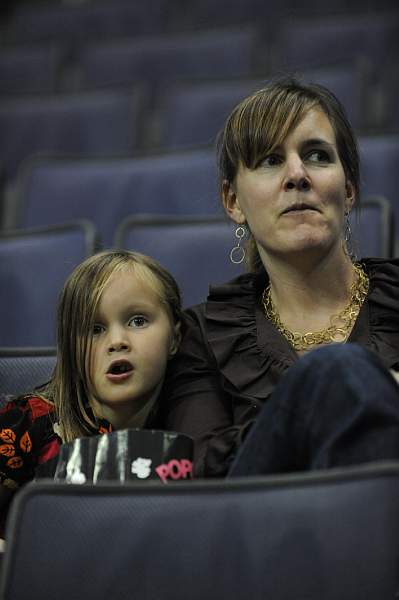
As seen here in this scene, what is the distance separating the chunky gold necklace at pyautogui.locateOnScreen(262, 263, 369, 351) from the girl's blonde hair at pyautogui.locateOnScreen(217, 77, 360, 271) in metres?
0.08

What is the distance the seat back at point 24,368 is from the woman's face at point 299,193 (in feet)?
0.69

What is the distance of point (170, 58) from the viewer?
2004 mm

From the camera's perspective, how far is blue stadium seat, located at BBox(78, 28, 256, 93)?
1.95 metres

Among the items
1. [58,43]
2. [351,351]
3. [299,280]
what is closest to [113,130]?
[58,43]

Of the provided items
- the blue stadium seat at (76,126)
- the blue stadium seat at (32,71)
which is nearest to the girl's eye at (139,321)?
the blue stadium seat at (76,126)

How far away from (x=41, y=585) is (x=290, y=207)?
0.36 metres

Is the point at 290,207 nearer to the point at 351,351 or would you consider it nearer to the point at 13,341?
the point at 351,351

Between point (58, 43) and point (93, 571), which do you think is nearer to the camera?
point (93, 571)

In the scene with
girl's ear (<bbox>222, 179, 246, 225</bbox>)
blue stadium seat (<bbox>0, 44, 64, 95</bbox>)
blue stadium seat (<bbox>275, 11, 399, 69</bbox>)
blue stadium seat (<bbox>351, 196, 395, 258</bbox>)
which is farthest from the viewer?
blue stadium seat (<bbox>0, 44, 64, 95</bbox>)

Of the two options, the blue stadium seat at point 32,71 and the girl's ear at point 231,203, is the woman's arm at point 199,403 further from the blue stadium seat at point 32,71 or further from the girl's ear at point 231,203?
the blue stadium seat at point 32,71

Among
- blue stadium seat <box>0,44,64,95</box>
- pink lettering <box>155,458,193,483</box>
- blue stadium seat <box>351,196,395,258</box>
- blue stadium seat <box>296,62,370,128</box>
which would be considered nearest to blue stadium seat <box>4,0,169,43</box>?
blue stadium seat <box>0,44,64,95</box>

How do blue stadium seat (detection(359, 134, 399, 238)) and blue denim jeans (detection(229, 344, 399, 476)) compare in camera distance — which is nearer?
blue denim jeans (detection(229, 344, 399, 476))

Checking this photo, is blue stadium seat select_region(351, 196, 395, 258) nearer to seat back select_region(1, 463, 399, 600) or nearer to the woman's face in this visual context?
the woman's face

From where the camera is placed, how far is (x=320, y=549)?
49 centimetres
